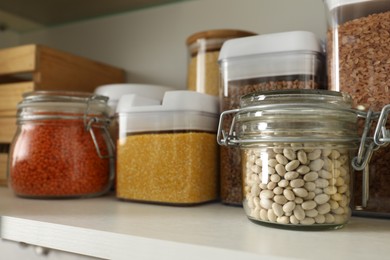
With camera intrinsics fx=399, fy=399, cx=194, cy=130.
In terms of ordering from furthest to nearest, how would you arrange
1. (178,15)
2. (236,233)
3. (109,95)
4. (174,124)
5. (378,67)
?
(178,15) < (109,95) < (174,124) < (378,67) < (236,233)

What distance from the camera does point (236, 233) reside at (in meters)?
0.47

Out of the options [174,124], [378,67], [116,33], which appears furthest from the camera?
[116,33]

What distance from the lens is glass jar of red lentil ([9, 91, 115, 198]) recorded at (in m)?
0.74

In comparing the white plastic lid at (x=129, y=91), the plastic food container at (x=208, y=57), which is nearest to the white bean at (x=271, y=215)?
the plastic food container at (x=208, y=57)

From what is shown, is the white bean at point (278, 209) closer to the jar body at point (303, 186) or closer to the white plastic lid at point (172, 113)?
the jar body at point (303, 186)

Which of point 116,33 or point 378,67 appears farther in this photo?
point 116,33

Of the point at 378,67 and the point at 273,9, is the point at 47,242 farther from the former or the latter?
the point at 273,9

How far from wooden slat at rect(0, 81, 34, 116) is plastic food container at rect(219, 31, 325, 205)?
19.2 inches

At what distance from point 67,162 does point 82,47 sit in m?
0.60

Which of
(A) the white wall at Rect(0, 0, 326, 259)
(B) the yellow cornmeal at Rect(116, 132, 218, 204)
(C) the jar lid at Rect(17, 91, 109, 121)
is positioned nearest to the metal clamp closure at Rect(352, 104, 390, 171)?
(B) the yellow cornmeal at Rect(116, 132, 218, 204)

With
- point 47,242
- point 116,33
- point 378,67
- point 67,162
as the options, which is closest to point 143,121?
point 67,162

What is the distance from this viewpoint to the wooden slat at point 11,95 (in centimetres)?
92

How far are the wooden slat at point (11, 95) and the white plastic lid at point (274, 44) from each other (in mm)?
496

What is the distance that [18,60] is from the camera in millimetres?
936
